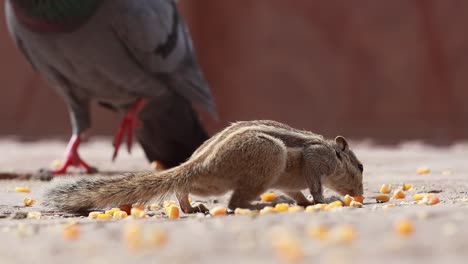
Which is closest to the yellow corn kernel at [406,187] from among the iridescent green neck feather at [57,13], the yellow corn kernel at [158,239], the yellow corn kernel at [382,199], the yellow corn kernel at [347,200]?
the yellow corn kernel at [382,199]

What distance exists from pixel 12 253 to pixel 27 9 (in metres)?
3.59

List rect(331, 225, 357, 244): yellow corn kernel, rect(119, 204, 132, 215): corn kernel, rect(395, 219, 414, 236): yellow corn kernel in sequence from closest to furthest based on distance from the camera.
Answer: rect(331, 225, 357, 244): yellow corn kernel → rect(395, 219, 414, 236): yellow corn kernel → rect(119, 204, 132, 215): corn kernel

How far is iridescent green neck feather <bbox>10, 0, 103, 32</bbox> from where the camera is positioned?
537 cm

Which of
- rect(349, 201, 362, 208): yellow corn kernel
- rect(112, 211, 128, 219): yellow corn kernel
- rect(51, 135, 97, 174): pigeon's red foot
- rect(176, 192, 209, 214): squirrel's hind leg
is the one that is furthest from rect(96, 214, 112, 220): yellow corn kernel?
rect(51, 135, 97, 174): pigeon's red foot

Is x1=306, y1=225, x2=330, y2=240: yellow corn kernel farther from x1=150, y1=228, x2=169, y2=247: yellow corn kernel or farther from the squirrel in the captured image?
the squirrel

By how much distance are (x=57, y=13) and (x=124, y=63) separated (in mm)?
545

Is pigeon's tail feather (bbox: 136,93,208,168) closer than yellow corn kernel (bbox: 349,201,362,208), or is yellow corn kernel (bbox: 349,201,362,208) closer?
yellow corn kernel (bbox: 349,201,362,208)

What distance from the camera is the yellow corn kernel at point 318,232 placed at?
208 centimetres

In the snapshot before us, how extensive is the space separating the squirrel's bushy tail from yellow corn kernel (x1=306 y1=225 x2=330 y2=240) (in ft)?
3.72

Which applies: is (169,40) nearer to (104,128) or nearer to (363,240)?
(363,240)

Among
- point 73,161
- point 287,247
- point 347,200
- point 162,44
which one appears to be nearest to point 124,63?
point 162,44

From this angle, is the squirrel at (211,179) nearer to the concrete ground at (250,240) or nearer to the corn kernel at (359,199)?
the concrete ground at (250,240)

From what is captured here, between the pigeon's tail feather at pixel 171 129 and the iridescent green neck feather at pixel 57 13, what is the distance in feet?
3.10

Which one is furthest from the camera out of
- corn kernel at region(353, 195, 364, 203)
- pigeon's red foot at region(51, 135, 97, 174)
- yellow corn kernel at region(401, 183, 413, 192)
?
pigeon's red foot at region(51, 135, 97, 174)
